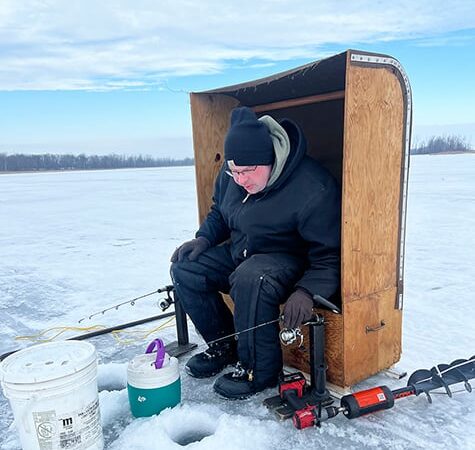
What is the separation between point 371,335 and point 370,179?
70 cm

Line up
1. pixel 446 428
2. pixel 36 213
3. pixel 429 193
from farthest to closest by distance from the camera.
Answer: pixel 429 193, pixel 36 213, pixel 446 428

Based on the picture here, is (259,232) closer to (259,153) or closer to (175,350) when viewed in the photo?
(259,153)

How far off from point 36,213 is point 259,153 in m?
9.00

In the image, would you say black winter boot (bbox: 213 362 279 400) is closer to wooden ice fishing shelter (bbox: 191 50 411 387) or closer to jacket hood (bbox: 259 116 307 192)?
wooden ice fishing shelter (bbox: 191 50 411 387)

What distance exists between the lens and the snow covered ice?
1.73 metres

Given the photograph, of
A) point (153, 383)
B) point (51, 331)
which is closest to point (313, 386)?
point (153, 383)

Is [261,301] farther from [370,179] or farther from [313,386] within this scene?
[370,179]

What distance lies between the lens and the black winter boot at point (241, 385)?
1995mm

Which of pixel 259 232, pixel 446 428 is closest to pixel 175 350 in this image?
pixel 259 232

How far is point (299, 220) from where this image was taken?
6.28 feet

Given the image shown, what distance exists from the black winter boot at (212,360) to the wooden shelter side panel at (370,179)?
75cm

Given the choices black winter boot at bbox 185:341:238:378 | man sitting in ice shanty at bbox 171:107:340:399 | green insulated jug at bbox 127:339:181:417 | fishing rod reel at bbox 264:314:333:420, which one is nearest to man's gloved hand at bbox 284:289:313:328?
man sitting in ice shanty at bbox 171:107:340:399

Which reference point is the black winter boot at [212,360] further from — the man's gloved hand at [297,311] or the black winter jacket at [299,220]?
the man's gloved hand at [297,311]

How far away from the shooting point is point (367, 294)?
1994 mm
